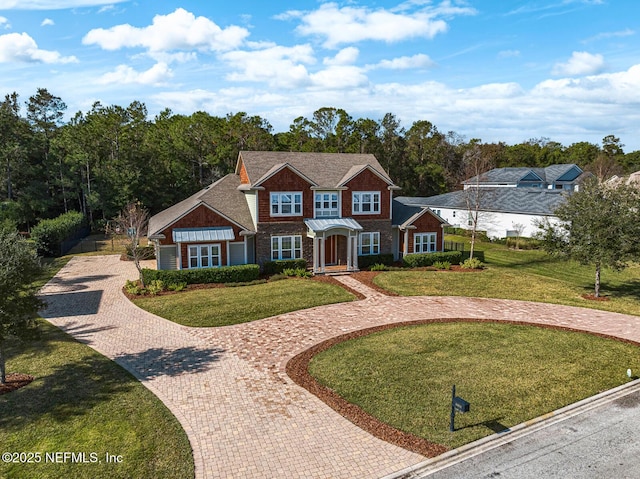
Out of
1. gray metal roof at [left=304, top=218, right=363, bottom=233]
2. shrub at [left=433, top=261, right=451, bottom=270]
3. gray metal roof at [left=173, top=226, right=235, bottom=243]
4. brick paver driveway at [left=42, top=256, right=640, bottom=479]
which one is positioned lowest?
brick paver driveway at [left=42, top=256, right=640, bottom=479]

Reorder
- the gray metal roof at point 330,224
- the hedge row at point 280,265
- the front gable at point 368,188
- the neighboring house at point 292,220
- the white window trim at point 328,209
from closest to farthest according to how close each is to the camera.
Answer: the neighboring house at point 292,220
the hedge row at point 280,265
the gray metal roof at point 330,224
the white window trim at point 328,209
the front gable at point 368,188

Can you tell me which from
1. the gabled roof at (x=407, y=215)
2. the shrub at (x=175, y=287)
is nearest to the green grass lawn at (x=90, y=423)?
the shrub at (x=175, y=287)

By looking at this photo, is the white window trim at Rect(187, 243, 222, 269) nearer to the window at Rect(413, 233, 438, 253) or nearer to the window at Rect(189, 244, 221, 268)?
the window at Rect(189, 244, 221, 268)

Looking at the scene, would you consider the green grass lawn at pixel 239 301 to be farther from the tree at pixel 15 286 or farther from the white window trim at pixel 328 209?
the tree at pixel 15 286

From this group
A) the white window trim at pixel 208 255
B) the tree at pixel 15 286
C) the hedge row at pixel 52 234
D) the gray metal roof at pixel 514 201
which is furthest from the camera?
the gray metal roof at pixel 514 201

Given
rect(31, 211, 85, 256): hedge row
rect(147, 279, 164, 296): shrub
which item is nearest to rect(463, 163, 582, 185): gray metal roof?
rect(147, 279, 164, 296): shrub

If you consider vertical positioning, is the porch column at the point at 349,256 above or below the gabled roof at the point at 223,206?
below
